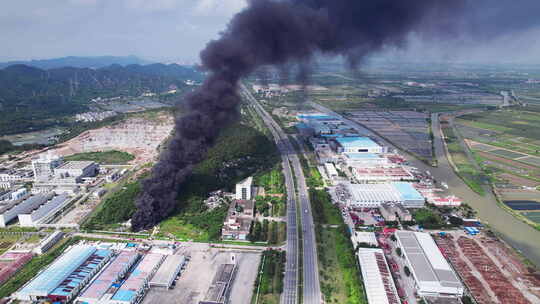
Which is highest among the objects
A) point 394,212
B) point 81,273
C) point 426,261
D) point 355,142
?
point 355,142

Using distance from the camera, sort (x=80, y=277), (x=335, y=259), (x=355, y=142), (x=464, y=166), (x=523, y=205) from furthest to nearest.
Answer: (x=355, y=142) → (x=464, y=166) → (x=523, y=205) → (x=335, y=259) → (x=80, y=277)

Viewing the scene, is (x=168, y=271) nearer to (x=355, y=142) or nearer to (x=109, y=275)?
(x=109, y=275)

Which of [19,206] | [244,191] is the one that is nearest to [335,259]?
[244,191]

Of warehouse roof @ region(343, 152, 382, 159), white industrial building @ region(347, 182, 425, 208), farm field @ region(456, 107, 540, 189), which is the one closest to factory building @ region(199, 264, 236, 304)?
white industrial building @ region(347, 182, 425, 208)

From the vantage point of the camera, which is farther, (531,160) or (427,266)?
(531,160)

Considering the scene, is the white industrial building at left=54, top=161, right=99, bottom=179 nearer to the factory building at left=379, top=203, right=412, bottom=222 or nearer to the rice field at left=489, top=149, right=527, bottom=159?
the factory building at left=379, top=203, right=412, bottom=222

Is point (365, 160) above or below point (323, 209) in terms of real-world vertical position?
above
